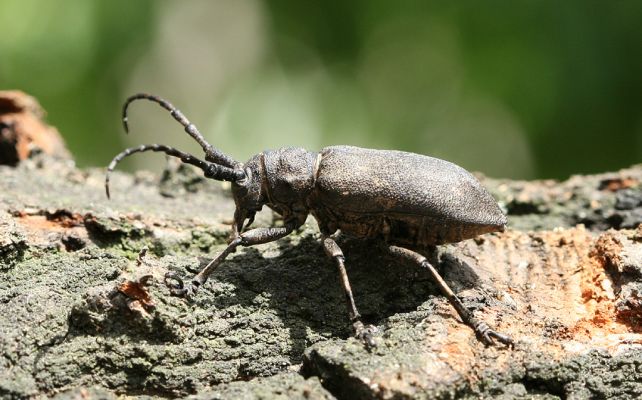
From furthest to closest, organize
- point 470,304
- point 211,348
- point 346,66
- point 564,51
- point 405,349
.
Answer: point 346,66, point 564,51, point 470,304, point 211,348, point 405,349

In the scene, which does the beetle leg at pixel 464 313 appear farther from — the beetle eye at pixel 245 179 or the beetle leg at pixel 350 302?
the beetle eye at pixel 245 179

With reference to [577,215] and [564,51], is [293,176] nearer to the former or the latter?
[577,215]

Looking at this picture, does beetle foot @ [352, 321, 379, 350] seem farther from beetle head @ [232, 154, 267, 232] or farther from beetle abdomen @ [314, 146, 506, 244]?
beetle head @ [232, 154, 267, 232]

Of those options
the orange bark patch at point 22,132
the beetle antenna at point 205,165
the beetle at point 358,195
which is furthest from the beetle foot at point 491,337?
the orange bark patch at point 22,132

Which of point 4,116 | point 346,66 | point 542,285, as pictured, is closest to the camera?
point 542,285

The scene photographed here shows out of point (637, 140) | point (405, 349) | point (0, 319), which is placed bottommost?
point (405, 349)

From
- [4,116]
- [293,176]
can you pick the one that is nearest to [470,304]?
[293,176]

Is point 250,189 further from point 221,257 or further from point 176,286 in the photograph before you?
point 176,286
